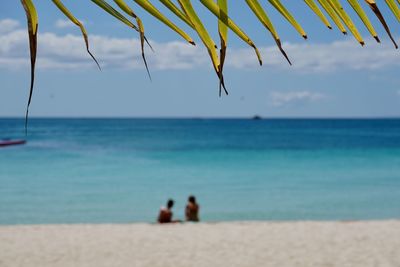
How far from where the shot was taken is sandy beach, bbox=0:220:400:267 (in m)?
7.07

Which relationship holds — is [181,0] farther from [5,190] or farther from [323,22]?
[5,190]

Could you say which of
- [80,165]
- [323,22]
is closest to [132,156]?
[80,165]

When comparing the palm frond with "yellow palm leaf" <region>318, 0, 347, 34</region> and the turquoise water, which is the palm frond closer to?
"yellow palm leaf" <region>318, 0, 347, 34</region>

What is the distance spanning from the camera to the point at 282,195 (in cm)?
2052

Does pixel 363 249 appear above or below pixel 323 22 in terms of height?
below

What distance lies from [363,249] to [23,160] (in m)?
29.4

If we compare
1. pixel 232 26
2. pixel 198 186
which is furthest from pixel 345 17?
pixel 198 186

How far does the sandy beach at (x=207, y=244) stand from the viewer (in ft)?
23.2

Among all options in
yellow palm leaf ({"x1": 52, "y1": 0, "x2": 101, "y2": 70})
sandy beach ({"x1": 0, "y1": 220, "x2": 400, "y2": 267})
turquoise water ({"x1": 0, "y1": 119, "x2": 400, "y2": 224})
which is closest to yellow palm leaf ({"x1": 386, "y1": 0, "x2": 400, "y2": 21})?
yellow palm leaf ({"x1": 52, "y1": 0, "x2": 101, "y2": 70})

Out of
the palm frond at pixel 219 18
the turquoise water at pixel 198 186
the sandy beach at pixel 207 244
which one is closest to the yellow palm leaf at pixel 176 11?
the palm frond at pixel 219 18

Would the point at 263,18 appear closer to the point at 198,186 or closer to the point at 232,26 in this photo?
the point at 232,26

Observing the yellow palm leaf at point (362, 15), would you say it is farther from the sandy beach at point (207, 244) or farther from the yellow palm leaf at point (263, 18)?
the sandy beach at point (207, 244)

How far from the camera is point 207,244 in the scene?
8141mm

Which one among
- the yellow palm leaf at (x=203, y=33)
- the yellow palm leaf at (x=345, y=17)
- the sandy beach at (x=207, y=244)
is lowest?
the sandy beach at (x=207, y=244)
